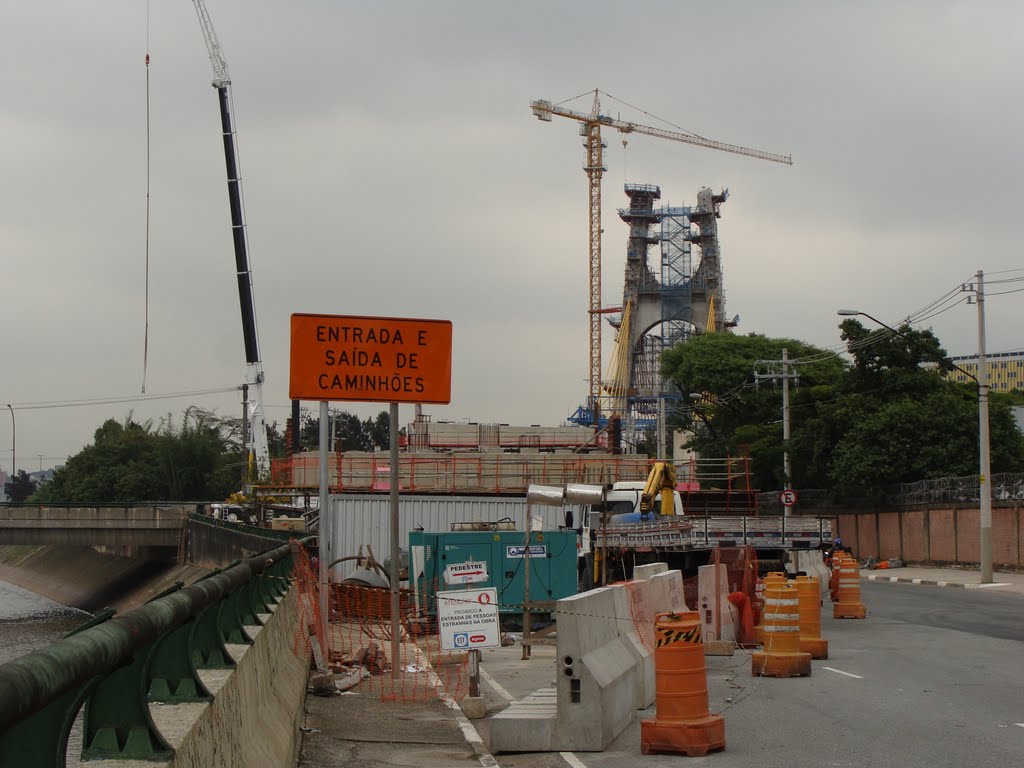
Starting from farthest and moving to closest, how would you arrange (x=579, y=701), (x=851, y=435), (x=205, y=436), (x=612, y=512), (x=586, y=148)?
(x=586, y=148) < (x=205, y=436) < (x=851, y=435) < (x=612, y=512) < (x=579, y=701)

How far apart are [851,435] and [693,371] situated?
112ft

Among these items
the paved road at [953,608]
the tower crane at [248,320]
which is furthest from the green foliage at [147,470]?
the paved road at [953,608]

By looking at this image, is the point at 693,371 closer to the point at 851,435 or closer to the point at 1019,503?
the point at 851,435

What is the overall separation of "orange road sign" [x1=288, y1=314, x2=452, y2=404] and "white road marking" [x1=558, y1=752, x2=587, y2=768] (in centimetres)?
515

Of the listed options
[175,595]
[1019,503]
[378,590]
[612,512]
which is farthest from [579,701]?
[1019,503]

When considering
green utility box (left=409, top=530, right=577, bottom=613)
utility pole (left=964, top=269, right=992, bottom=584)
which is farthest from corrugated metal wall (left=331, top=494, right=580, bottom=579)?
utility pole (left=964, top=269, right=992, bottom=584)

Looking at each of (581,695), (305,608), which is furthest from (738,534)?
(581,695)

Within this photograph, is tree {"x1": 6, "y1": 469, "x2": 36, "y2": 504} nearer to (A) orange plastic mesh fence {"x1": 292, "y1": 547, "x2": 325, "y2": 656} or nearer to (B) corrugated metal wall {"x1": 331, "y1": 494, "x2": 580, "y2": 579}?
(B) corrugated metal wall {"x1": 331, "y1": 494, "x2": 580, "y2": 579}

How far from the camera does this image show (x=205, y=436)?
115125 millimetres

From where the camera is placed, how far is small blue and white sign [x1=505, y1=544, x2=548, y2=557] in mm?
23438

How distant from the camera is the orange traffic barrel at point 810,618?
17.0 metres

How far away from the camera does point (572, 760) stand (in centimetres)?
1031

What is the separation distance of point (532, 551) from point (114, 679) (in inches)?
773

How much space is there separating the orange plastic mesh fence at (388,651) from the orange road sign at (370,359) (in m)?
2.70
